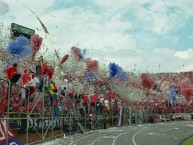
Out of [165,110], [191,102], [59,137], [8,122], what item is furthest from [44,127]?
[191,102]

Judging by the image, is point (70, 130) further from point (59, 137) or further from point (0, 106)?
point (0, 106)

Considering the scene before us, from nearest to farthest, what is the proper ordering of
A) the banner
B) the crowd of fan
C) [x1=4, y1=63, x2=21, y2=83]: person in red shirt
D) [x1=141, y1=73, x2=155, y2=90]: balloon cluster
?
the banner
[x1=4, y1=63, x2=21, y2=83]: person in red shirt
the crowd of fan
[x1=141, y1=73, x2=155, y2=90]: balloon cluster

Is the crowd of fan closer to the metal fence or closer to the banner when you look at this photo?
the metal fence

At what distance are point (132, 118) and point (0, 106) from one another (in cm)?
4419

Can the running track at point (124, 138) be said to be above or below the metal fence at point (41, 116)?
below

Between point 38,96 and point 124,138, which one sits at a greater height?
point 38,96

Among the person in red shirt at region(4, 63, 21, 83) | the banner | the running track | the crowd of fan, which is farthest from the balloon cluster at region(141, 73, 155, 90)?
the person in red shirt at region(4, 63, 21, 83)

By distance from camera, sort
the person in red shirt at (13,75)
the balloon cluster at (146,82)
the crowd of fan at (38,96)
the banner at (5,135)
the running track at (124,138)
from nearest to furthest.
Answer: the banner at (5,135) < the person in red shirt at (13,75) < the crowd of fan at (38,96) < the running track at (124,138) < the balloon cluster at (146,82)

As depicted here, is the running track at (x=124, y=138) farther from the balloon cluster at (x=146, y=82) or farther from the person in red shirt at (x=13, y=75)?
the balloon cluster at (x=146, y=82)

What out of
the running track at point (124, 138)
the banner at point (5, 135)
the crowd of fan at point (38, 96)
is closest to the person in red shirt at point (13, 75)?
the crowd of fan at point (38, 96)

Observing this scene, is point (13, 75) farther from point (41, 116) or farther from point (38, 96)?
point (41, 116)

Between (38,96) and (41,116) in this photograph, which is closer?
(38,96)

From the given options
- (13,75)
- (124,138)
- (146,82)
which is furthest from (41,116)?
(146,82)

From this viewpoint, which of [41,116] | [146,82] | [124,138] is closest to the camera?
[41,116]
